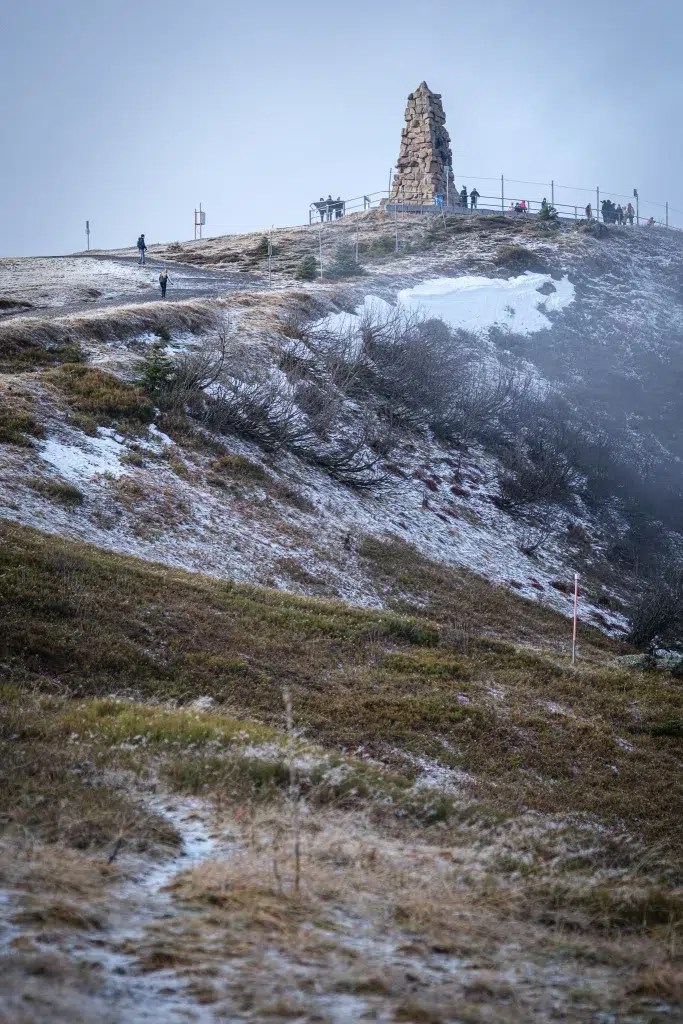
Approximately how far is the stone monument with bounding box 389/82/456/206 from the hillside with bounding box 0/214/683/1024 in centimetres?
2480

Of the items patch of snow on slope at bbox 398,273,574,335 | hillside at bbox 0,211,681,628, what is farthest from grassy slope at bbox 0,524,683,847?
patch of snow on slope at bbox 398,273,574,335

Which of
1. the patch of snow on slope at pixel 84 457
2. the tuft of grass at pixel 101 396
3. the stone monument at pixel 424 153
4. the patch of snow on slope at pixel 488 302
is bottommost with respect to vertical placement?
the patch of snow on slope at pixel 84 457

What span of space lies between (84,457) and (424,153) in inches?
1865

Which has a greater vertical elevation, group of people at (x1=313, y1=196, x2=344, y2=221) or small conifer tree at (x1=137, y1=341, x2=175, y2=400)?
group of people at (x1=313, y1=196, x2=344, y2=221)

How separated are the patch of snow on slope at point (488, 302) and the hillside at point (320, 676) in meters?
4.64

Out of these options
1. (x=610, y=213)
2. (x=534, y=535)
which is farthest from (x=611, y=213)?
(x=534, y=535)

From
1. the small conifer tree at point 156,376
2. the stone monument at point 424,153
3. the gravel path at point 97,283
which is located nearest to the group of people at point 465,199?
the stone monument at point 424,153

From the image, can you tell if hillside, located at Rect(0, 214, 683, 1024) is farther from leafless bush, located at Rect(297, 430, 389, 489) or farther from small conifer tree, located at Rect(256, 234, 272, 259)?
small conifer tree, located at Rect(256, 234, 272, 259)

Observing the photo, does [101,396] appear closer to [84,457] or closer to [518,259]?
[84,457]

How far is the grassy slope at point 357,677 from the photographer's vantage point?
1022 centimetres

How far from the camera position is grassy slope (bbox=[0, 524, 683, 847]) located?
10.2 m

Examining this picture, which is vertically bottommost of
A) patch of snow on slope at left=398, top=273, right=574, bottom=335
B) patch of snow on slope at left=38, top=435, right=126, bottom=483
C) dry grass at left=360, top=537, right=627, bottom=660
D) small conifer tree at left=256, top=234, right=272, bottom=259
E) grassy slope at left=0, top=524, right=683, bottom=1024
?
dry grass at left=360, top=537, right=627, bottom=660

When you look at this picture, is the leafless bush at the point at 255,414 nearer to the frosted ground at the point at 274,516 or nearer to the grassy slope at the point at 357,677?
the frosted ground at the point at 274,516

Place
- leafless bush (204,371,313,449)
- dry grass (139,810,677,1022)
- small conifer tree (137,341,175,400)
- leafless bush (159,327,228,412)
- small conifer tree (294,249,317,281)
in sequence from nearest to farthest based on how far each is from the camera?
dry grass (139,810,677,1022), leafless bush (159,327,228,412), small conifer tree (137,341,175,400), leafless bush (204,371,313,449), small conifer tree (294,249,317,281)
